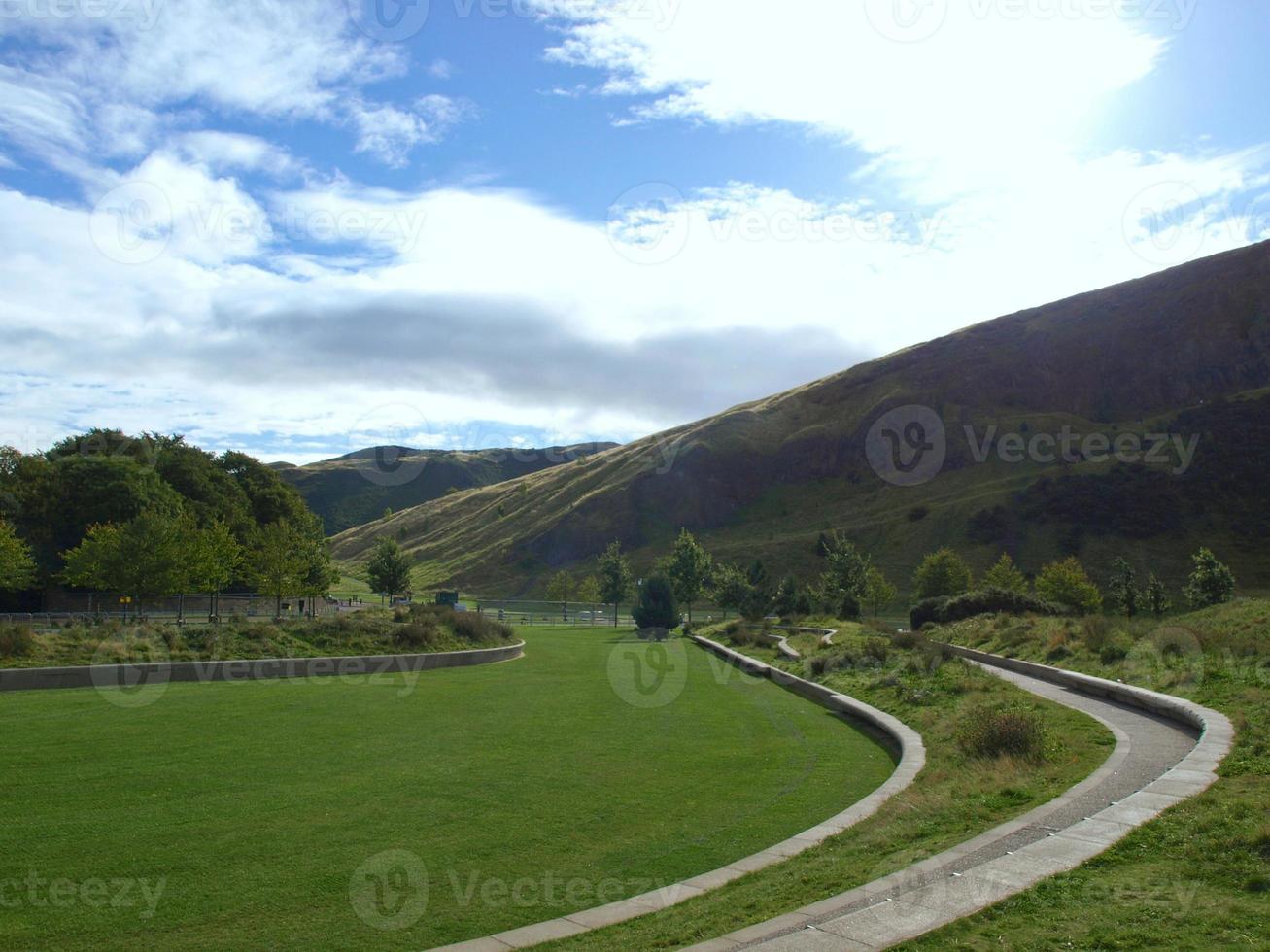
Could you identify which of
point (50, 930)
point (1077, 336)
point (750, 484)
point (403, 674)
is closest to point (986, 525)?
point (750, 484)

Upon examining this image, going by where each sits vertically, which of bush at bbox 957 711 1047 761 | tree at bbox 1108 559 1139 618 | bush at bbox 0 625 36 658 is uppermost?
bush at bbox 0 625 36 658

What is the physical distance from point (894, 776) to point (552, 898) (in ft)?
15.9

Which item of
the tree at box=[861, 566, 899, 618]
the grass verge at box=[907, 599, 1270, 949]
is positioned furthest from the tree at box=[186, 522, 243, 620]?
the tree at box=[861, 566, 899, 618]

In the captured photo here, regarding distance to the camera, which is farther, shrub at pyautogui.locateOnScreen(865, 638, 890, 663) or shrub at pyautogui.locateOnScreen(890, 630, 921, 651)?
shrub at pyautogui.locateOnScreen(890, 630, 921, 651)

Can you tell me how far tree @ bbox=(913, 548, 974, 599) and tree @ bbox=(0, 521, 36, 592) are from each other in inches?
1831

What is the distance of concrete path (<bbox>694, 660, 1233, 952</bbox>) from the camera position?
5.18 meters

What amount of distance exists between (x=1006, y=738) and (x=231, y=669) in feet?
56.1

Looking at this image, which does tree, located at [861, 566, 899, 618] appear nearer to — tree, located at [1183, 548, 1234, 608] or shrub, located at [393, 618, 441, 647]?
tree, located at [1183, 548, 1234, 608]

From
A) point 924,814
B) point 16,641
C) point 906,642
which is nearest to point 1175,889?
point 924,814

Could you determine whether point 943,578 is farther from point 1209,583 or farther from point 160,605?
point 160,605

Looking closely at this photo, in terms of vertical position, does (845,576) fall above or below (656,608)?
below

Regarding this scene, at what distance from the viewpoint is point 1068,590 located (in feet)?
166

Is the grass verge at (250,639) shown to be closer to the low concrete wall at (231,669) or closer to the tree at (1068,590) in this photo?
the low concrete wall at (231,669)

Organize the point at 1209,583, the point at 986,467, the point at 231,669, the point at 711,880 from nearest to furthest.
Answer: the point at 711,880
the point at 231,669
the point at 1209,583
the point at 986,467
